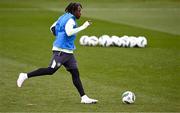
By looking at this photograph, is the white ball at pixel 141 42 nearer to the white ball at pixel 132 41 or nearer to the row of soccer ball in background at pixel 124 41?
the row of soccer ball in background at pixel 124 41

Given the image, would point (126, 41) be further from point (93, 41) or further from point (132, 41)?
point (93, 41)

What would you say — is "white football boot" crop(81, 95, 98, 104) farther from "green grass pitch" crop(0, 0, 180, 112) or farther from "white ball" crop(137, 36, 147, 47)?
"white ball" crop(137, 36, 147, 47)

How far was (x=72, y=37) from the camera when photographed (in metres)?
14.8

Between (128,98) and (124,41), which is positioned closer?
(128,98)

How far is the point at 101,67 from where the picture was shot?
21641 mm

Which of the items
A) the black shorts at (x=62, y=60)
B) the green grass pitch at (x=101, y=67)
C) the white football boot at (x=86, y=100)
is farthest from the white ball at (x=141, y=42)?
the white football boot at (x=86, y=100)

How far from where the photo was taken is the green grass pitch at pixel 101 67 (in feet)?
48.8

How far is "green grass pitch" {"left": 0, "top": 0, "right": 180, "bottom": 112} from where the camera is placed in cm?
1488

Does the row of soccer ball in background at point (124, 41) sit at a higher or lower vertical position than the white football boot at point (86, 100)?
higher

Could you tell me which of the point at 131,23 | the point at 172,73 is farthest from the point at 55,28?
the point at 131,23

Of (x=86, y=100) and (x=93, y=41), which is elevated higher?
(x=93, y=41)

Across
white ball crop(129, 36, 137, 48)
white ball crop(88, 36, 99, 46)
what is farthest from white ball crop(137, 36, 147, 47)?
white ball crop(88, 36, 99, 46)

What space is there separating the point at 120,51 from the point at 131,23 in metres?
13.4

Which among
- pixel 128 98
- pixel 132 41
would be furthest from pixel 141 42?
pixel 128 98
